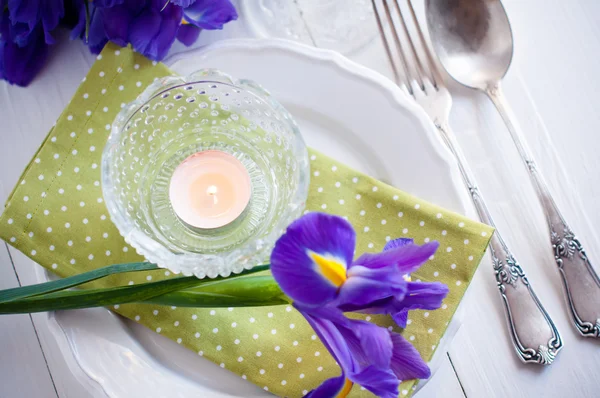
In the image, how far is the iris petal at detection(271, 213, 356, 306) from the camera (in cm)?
36

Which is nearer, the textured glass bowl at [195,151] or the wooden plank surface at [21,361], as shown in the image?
the textured glass bowl at [195,151]

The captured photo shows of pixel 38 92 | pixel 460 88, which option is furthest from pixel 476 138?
pixel 38 92

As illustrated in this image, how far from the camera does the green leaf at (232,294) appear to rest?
1.45 feet

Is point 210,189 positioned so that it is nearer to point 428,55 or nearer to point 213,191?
point 213,191

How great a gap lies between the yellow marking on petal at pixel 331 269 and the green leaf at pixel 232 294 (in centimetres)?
8

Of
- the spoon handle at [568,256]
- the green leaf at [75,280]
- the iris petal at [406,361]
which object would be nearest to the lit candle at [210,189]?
the green leaf at [75,280]

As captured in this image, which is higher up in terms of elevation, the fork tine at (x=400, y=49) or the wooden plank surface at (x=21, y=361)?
the fork tine at (x=400, y=49)

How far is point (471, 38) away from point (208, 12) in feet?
1.05

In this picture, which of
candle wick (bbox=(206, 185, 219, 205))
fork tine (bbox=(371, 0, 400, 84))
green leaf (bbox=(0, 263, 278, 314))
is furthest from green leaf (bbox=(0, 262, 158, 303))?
fork tine (bbox=(371, 0, 400, 84))

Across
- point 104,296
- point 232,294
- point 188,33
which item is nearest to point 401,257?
point 232,294

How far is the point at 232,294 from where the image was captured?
45 centimetres

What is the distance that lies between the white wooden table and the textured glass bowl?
0.16 meters

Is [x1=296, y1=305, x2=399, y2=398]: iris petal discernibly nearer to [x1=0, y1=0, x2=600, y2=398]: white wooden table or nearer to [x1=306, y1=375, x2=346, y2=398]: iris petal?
[x1=306, y1=375, x2=346, y2=398]: iris petal

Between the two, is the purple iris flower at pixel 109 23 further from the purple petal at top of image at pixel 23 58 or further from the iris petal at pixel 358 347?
the iris petal at pixel 358 347
